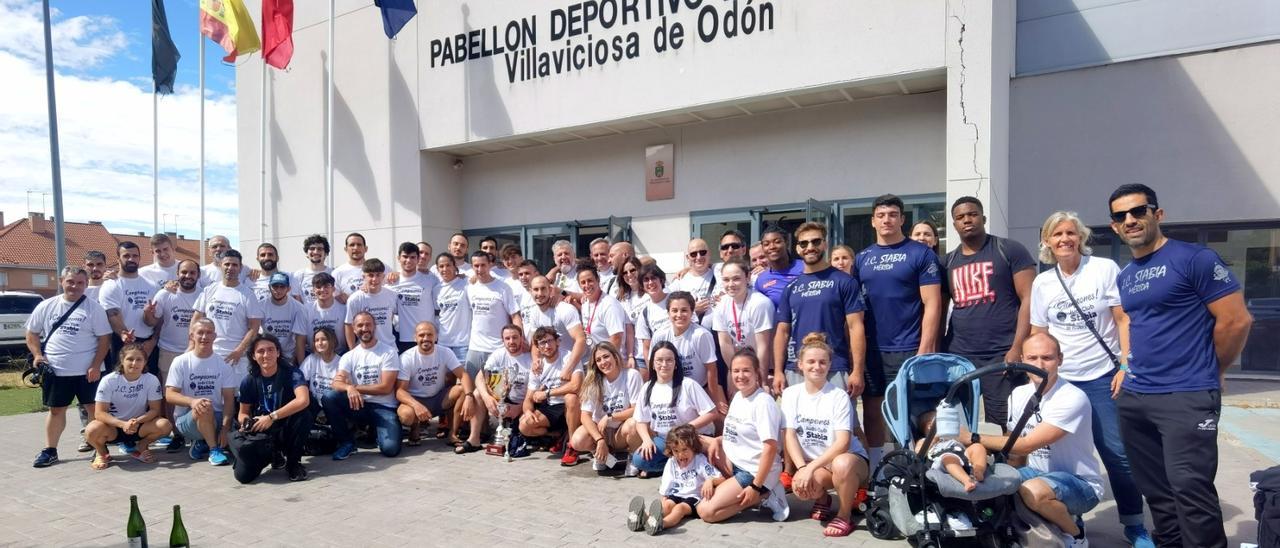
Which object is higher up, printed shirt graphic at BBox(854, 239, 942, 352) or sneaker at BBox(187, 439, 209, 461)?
printed shirt graphic at BBox(854, 239, 942, 352)

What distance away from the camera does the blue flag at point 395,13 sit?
490 inches

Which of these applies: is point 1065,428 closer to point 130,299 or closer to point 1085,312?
point 1085,312

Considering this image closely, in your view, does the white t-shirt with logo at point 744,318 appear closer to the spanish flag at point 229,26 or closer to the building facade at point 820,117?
the building facade at point 820,117

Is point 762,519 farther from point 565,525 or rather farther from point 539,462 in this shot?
point 539,462

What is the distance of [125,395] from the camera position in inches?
246

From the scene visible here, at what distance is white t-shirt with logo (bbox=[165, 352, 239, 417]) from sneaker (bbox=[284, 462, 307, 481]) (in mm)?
1113

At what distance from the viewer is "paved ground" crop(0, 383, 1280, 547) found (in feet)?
14.2

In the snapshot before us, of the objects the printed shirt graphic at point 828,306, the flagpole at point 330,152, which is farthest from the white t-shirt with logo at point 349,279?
the flagpole at point 330,152

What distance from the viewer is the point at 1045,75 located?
9.87m

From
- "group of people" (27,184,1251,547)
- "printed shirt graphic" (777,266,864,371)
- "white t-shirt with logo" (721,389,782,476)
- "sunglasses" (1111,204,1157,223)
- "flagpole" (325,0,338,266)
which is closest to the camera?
"sunglasses" (1111,204,1157,223)

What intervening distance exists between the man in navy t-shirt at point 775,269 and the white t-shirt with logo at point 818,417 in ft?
3.14

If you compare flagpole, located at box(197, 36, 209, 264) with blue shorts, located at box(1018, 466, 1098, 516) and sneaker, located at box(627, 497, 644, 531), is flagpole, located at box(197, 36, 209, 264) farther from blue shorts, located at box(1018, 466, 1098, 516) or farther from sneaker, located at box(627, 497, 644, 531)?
blue shorts, located at box(1018, 466, 1098, 516)

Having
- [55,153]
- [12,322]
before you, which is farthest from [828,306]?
[12,322]

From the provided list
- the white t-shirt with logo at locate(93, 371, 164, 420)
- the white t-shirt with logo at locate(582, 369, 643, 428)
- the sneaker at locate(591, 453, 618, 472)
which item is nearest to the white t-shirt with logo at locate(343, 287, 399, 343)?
the white t-shirt with logo at locate(93, 371, 164, 420)
